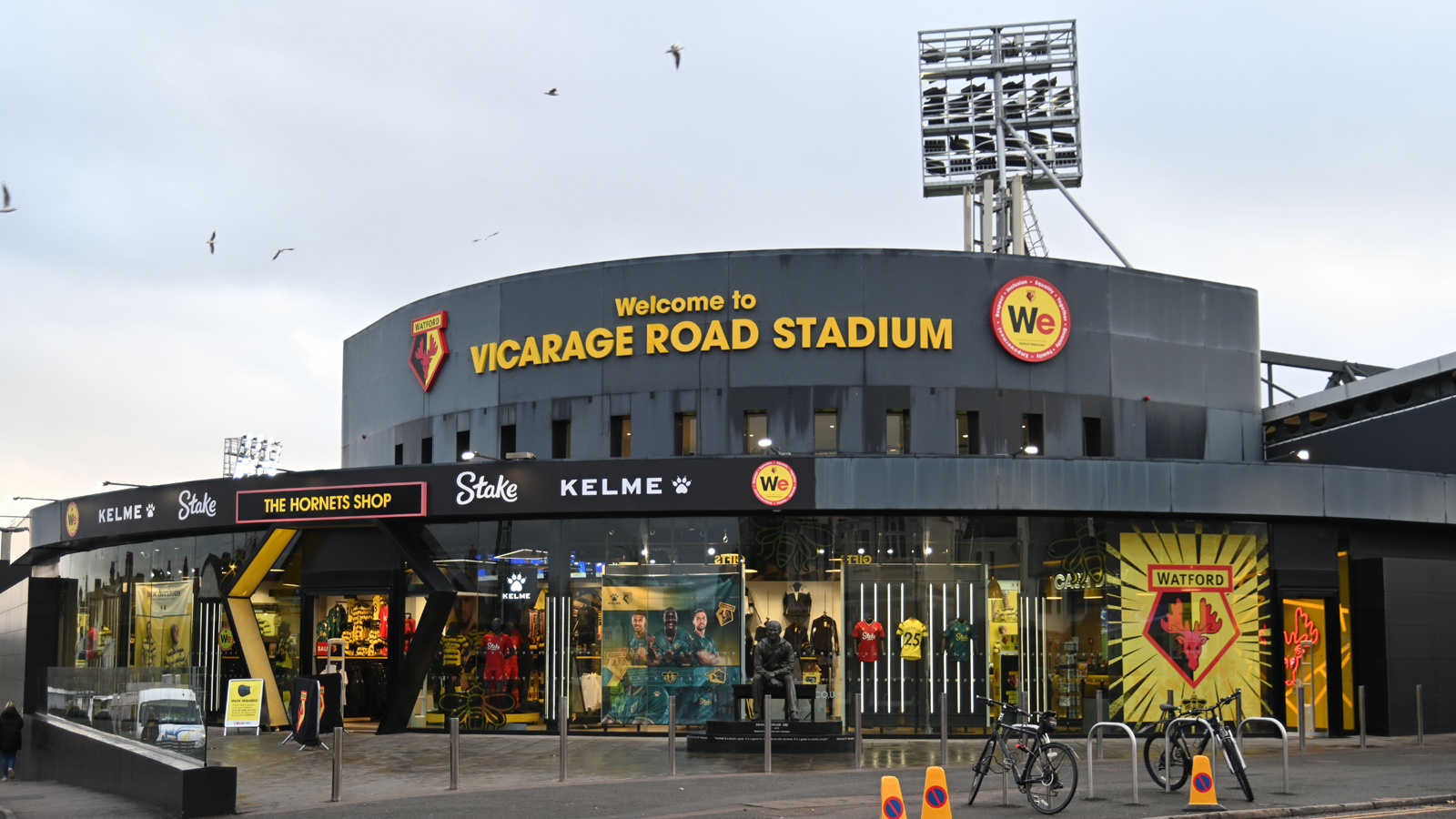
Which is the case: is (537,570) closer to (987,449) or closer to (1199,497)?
(987,449)

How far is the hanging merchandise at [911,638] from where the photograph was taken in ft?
82.6

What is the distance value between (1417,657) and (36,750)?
2704 cm

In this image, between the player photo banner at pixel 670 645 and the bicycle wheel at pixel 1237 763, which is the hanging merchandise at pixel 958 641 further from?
the bicycle wheel at pixel 1237 763

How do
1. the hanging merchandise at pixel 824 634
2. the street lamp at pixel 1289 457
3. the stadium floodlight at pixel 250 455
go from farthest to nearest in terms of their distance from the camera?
the stadium floodlight at pixel 250 455, the street lamp at pixel 1289 457, the hanging merchandise at pixel 824 634

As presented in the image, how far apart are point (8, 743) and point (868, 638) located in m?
17.2

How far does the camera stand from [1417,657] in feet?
85.5

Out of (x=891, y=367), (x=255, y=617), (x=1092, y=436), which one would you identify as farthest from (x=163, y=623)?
(x=1092, y=436)

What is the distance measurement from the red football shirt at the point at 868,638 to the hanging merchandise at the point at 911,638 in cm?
36

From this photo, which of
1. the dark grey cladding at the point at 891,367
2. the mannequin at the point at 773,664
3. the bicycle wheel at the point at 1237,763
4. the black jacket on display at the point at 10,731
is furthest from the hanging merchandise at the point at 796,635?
the black jacket on display at the point at 10,731

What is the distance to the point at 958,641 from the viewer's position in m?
25.2

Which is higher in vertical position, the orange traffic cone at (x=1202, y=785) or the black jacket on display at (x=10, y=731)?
the orange traffic cone at (x=1202, y=785)

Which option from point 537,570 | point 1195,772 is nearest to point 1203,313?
point 537,570

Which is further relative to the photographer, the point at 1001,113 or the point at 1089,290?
the point at 1001,113

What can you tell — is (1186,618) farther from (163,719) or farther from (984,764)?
(163,719)
